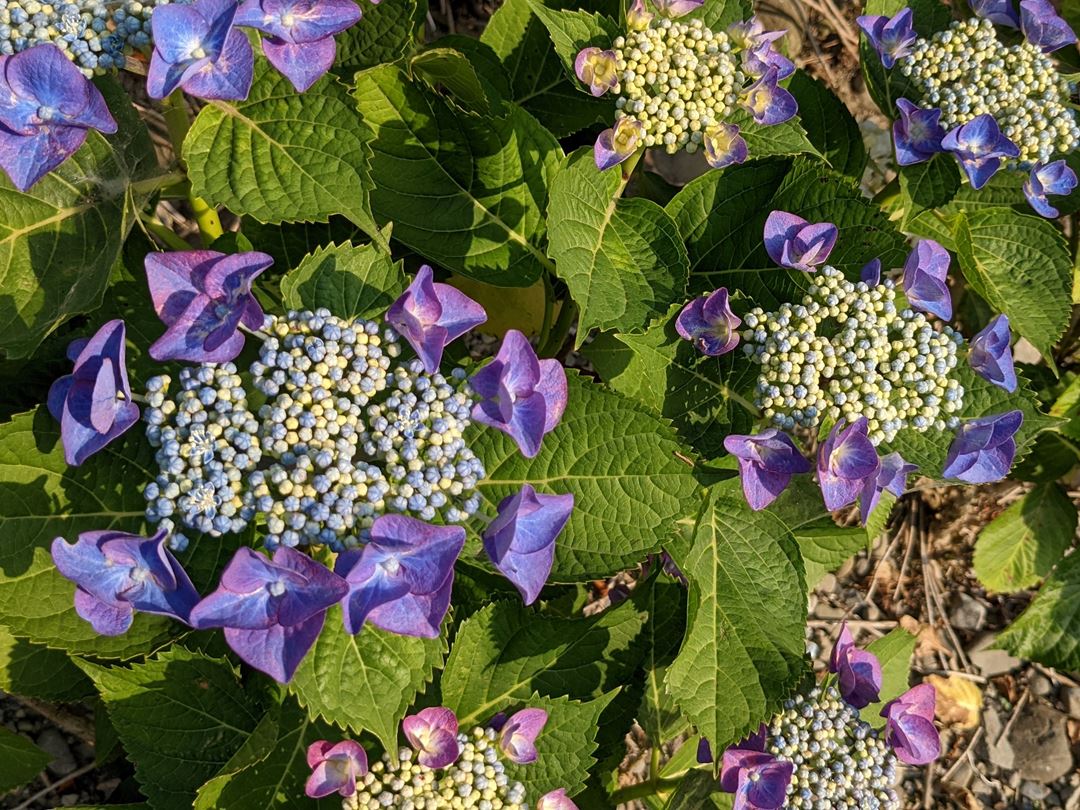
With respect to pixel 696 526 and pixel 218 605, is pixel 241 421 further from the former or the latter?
pixel 696 526

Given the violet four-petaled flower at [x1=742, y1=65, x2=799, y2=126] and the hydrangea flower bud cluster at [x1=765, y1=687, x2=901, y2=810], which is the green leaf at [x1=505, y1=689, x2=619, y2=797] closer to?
the hydrangea flower bud cluster at [x1=765, y1=687, x2=901, y2=810]

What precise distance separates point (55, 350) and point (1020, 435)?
2.11 meters

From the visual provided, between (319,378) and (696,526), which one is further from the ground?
(319,378)

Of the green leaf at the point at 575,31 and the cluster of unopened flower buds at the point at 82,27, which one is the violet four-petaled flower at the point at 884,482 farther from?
the cluster of unopened flower buds at the point at 82,27

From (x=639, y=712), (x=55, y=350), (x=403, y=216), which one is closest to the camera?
(x=55, y=350)

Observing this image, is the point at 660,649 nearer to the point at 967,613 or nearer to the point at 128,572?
the point at 128,572

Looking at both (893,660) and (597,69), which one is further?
(893,660)

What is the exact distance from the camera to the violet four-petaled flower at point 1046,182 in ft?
7.57

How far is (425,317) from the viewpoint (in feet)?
5.24

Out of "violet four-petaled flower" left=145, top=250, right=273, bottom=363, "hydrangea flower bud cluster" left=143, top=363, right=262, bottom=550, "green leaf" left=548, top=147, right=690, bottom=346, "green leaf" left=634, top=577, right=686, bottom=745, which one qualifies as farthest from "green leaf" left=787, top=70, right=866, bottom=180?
"hydrangea flower bud cluster" left=143, top=363, right=262, bottom=550

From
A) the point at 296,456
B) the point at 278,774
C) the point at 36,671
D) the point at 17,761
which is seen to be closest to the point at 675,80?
the point at 296,456

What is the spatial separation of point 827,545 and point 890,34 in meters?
1.30

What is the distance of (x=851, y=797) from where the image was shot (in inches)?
83.1

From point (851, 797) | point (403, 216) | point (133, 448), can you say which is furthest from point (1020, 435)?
point (133, 448)
